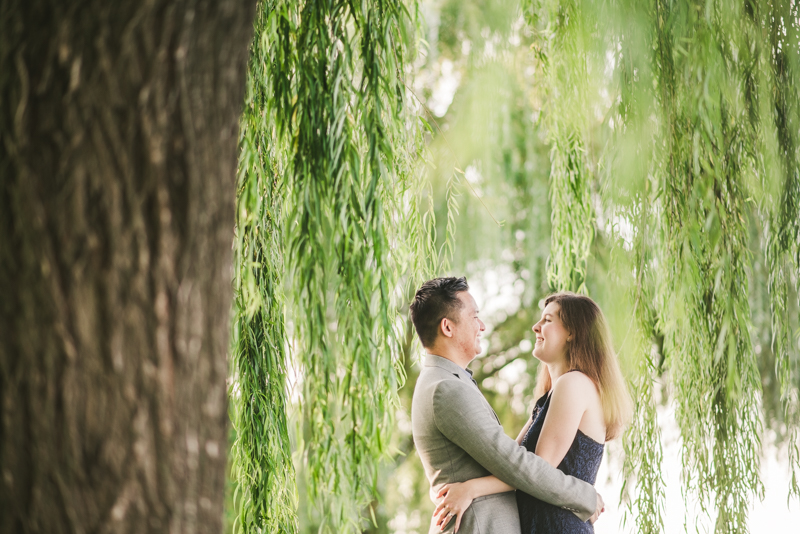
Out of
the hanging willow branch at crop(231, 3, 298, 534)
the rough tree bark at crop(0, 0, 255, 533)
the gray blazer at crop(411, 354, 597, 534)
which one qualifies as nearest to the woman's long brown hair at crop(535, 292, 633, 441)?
the gray blazer at crop(411, 354, 597, 534)

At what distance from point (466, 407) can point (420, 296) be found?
1.30 ft

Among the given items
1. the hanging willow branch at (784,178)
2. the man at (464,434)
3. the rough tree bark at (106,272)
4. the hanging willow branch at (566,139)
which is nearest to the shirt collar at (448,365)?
the man at (464,434)

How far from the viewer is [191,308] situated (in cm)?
82

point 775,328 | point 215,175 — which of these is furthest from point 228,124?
point 775,328

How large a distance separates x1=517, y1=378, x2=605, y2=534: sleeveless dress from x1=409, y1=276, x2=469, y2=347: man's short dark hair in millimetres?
409

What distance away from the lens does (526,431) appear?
82.5 inches

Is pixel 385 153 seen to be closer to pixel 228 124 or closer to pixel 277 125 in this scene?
pixel 277 125

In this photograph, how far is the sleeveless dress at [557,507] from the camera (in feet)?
5.80

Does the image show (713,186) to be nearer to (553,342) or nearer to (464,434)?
(553,342)

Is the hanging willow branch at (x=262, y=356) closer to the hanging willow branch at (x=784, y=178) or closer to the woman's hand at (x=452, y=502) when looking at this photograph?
the woman's hand at (x=452, y=502)

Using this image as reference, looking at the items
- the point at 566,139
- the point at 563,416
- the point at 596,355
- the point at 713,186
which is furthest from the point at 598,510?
the point at 566,139

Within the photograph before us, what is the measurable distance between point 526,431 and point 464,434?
0.44 m

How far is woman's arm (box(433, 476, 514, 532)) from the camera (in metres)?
1.72

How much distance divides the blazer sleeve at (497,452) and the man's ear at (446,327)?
0.17 metres
